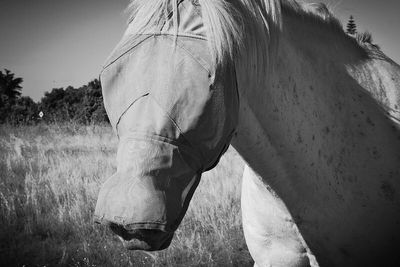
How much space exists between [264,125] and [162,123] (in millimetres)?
591

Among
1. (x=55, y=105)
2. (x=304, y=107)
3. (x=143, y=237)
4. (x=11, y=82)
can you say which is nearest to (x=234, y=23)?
(x=304, y=107)

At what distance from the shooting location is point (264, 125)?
1.33 metres

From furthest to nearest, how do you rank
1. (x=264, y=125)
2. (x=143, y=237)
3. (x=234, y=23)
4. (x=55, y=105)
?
(x=55, y=105) < (x=264, y=125) < (x=234, y=23) < (x=143, y=237)

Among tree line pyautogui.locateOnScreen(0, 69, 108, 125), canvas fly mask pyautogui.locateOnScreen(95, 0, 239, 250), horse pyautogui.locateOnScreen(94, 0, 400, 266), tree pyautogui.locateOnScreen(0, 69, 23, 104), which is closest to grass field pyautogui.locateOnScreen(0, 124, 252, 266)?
horse pyautogui.locateOnScreen(94, 0, 400, 266)

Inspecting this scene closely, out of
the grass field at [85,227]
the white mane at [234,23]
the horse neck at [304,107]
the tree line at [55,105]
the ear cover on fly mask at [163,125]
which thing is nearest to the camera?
the ear cover on fly mask at [163,125]

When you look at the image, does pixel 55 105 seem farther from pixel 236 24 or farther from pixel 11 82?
pixel 236 24

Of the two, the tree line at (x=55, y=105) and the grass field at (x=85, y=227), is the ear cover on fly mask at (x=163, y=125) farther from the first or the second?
the tree line at (x=55, y=105)

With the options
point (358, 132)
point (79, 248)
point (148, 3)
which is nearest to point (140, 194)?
point (148, 3)

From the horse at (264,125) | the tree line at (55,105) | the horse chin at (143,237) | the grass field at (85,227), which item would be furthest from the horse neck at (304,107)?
the tree line at (55,105)

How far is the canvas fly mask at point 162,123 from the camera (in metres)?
0.87

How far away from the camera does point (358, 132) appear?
161 cm

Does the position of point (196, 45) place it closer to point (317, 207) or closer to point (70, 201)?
point (317, 207)

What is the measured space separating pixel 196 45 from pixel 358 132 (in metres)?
1.12

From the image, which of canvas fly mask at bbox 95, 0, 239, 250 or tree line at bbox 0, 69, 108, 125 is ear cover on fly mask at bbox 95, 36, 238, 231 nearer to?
canvas fly mask at bbox 95, 0, 239, 250
